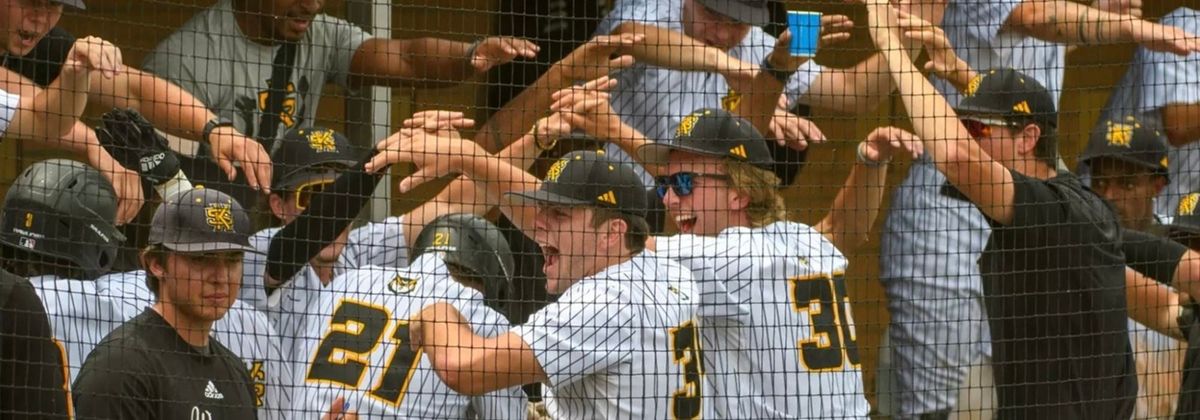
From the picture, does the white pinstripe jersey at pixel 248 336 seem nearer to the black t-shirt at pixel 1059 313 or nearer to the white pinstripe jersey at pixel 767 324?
the white pinstripe jersey at pixel 767 324

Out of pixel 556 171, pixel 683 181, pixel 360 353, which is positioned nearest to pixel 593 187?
pixel 556 171

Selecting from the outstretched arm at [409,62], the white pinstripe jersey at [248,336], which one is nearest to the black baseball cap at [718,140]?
the outstretched arm at [409,62]

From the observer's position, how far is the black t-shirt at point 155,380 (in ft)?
16.1

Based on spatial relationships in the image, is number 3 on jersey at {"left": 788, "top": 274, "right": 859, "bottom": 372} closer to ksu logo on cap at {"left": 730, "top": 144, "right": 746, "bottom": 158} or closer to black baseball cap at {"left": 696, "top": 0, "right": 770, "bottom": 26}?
ksu logo on cap at {"left": 730, "top": 144, "right": 746, "bottom": 158}

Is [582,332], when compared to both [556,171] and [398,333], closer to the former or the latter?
[556,171]

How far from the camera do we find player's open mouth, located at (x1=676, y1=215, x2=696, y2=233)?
615 centimetres

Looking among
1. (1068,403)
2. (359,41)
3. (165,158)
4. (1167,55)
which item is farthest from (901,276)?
(165,158)

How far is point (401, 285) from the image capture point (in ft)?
19.1

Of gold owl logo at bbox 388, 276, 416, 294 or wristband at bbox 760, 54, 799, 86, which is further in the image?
wristband at bbox 760, 54, 799, 86

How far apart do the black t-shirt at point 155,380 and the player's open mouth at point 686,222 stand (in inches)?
60.0

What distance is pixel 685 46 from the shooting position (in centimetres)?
643

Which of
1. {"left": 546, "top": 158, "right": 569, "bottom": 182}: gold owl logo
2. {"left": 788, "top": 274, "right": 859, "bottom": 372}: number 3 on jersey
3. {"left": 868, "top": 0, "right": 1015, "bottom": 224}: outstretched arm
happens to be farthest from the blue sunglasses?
{"left": 868, "top": 0, "right": 1015, "bottom": 224}: outstretched arm

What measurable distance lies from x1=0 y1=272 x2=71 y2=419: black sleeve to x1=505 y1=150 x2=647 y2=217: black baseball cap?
1.39 m

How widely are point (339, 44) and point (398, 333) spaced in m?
1.29
